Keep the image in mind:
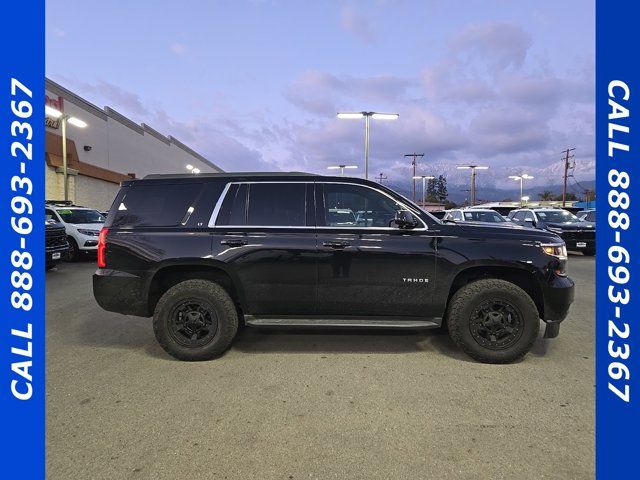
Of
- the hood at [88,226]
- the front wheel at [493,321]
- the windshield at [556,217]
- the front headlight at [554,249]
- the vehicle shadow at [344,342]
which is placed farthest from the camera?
the windshield at [556,217]

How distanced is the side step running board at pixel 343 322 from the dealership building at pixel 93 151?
1864 cm

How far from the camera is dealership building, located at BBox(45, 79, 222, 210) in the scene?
2414 centimetres

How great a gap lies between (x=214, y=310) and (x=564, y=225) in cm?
1348

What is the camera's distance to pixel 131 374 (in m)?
3.79

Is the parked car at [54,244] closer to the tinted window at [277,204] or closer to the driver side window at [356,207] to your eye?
the tinted window at [277,204]

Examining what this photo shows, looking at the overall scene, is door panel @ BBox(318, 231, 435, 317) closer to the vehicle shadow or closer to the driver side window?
the driver side window

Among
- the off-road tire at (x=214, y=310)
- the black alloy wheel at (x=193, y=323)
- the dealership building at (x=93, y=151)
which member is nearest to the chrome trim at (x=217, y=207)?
the off-road tire at (x=214, y=310)

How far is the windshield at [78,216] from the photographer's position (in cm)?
1244

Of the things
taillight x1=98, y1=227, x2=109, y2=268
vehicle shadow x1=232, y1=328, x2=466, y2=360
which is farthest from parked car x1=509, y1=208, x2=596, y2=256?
taillight x1=98, y1=227, x2=109, y2=268

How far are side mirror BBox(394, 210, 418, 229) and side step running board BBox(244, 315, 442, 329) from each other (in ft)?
3.26

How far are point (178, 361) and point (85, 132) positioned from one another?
31011mm

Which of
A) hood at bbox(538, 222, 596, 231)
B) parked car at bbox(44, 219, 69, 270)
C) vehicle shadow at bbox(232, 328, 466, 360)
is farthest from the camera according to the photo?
hood at bbox(538, 222, 596, 231)

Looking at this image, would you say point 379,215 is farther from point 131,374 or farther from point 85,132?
point 85,132

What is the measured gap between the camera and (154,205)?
430 cm
